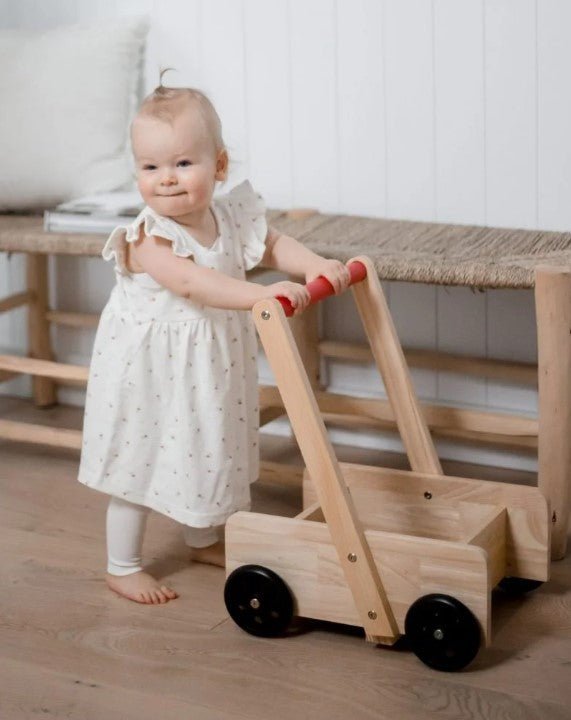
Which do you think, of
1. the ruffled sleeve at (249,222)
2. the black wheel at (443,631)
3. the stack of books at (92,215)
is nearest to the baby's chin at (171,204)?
the ruffled sleeve at (249,222)

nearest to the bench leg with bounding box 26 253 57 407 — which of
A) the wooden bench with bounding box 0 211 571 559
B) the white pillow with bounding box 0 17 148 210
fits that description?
the wooden bench with bounding box 0 211 571 559

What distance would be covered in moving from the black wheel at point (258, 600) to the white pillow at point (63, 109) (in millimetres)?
1059

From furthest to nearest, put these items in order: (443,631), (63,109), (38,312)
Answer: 1. (38,312)
2. (63,109)
3. (443,631)

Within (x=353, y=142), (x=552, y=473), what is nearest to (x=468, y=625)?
(x=552, y=473)

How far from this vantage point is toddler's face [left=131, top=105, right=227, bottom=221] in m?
1.71

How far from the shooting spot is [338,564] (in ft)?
5.43

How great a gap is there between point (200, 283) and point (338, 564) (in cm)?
41

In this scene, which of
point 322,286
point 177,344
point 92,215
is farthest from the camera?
point 92,215

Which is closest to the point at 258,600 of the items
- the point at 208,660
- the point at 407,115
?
the point at 208,660

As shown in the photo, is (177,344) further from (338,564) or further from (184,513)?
(338,564)

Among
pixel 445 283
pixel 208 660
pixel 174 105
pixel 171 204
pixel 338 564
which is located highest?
pixel 174 105

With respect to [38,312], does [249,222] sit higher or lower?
higher

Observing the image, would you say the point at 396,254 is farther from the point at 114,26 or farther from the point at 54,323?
the point at 54,323

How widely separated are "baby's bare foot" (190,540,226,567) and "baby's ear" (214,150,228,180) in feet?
1.87
